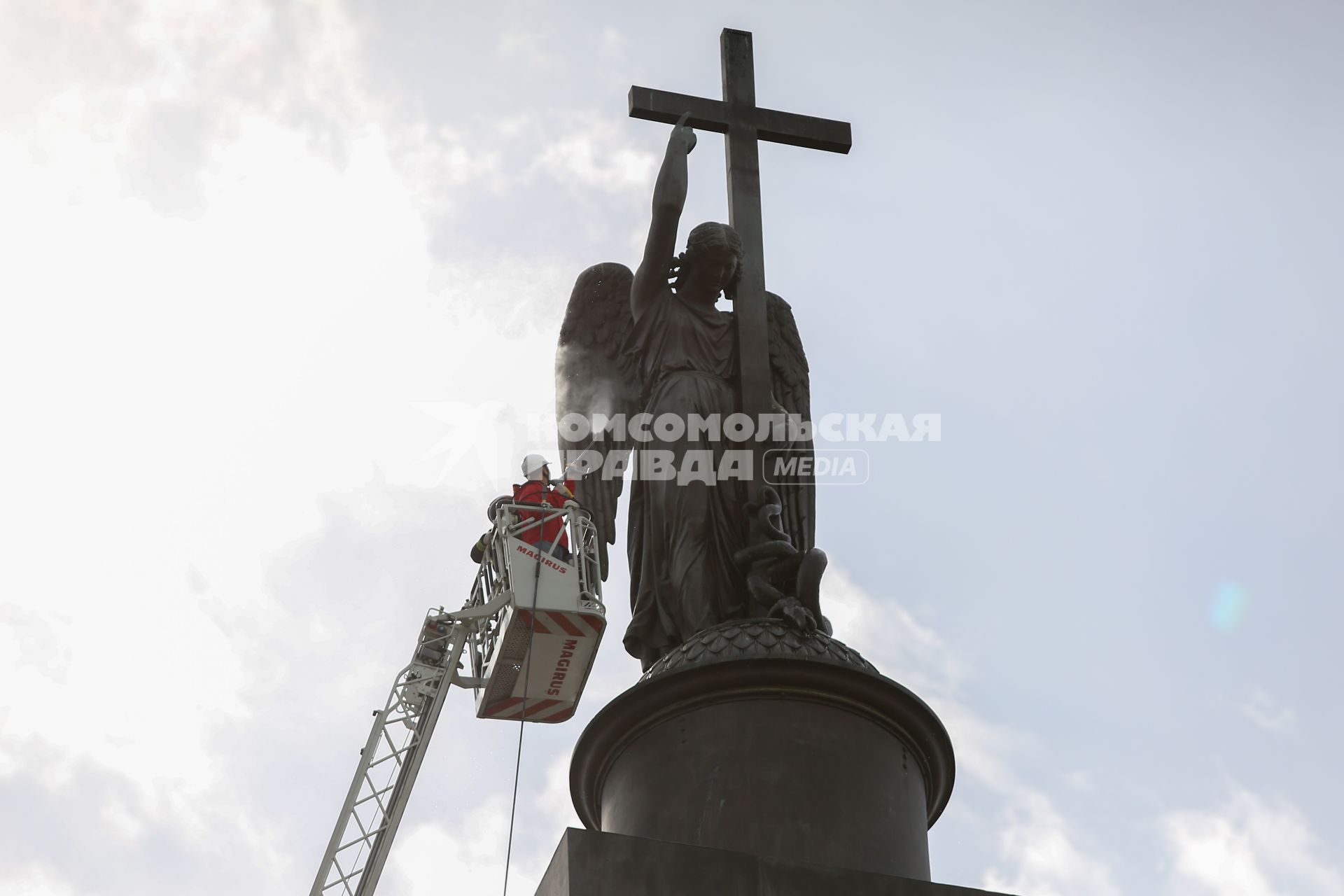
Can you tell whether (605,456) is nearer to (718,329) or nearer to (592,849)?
(718,329)

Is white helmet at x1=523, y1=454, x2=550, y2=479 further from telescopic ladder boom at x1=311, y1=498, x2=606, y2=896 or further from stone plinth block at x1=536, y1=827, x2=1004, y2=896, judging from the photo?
stone plinth block at x1=536, y1=827, x2=1004, y2=896

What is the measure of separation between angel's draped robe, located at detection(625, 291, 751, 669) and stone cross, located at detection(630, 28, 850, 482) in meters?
0.10

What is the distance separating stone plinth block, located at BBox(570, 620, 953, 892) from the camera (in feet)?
22.7

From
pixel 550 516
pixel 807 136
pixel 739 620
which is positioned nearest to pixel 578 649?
pixel 550 516

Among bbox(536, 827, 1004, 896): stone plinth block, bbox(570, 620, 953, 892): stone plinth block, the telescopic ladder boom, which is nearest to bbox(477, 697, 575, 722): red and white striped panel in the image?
the telescopic ladder boom

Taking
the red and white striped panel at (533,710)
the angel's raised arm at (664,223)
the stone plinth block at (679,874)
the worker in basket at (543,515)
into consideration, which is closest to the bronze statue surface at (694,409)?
the angel's raised arm at (664,223)

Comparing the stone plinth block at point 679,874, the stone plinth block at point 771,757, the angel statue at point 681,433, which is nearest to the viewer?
the stone plinth block at point 679,874

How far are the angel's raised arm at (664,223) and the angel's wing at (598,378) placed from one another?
29cm

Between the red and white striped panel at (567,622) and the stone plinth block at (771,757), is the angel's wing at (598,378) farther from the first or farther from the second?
the red and white striped panel at (567,622)

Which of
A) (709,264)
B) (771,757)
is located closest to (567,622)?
(709,264)

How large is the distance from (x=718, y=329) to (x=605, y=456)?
928 millimetres

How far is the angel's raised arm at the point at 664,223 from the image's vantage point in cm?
888

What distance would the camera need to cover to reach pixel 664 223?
351 inches

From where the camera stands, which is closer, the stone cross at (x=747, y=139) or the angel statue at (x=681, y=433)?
the angel statue at (x=681, y=433)
